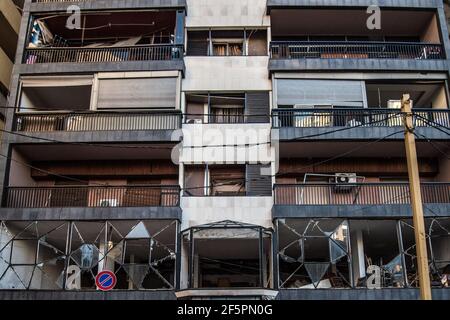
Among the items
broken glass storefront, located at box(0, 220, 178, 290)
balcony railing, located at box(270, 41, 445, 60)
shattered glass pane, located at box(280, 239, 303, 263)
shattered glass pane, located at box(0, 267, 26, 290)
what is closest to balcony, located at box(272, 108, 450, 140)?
balcony railing, located at box(270, 41, 445, 60)

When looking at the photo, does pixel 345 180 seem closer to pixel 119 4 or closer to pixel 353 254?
pixel 353 254

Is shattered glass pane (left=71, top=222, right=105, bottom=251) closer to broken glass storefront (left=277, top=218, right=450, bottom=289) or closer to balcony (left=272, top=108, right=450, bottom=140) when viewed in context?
broken glass storefront (left=277, top=218, right=450, bottom=289)

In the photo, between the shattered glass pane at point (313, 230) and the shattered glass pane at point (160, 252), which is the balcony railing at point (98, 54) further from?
the shattered glass pane at point (313, 230)

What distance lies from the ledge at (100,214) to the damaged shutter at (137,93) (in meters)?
4.56

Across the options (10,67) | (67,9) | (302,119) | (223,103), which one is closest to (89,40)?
(67,9)

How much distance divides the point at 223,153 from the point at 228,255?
422 cm

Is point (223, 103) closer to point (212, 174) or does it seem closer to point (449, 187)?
point (212, 174)

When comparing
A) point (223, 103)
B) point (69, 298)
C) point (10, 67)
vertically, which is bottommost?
point (69, 298)

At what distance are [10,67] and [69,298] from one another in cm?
1267

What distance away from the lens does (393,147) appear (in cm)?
2352

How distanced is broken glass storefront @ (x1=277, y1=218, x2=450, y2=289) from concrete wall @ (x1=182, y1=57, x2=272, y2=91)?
6.36 meters

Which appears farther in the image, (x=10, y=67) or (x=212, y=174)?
(x=10, y=67)

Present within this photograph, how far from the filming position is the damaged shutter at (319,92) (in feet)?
79.5

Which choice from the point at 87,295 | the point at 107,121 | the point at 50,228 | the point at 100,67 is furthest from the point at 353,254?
the point at 100,67
